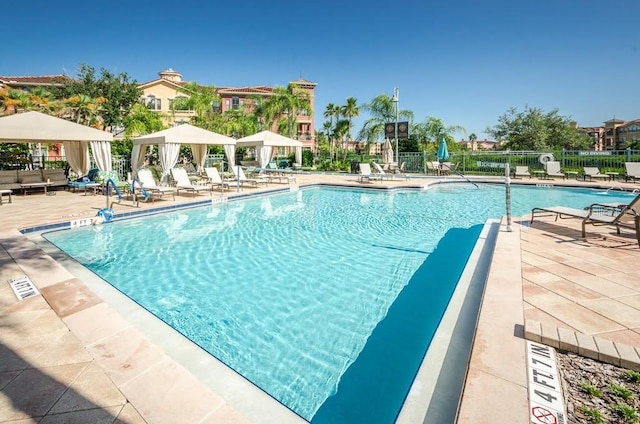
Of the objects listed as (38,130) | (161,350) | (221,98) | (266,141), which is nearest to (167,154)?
(38,130)

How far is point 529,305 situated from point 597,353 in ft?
2.56

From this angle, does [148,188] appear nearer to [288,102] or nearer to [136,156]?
[136,156]

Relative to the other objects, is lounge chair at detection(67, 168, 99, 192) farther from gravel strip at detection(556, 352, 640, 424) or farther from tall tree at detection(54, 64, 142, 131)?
tall tree at detection(54, 64, 142, 131)

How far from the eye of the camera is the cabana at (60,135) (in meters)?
10.5

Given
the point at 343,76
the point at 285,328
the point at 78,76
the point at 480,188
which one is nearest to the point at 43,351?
the point at 285,328

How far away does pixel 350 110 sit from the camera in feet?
110

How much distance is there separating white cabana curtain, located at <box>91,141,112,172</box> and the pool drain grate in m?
9.93

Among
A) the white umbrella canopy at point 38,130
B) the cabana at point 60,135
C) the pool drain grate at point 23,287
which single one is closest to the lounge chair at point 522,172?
the cabana at point 60,135

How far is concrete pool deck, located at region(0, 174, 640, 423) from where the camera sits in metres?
1.89

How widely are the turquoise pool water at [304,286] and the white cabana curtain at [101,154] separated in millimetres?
5342

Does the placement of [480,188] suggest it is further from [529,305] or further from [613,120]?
[613,120]

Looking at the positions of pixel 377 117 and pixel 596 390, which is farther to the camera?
pixel 377 117

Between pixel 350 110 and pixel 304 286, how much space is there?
102 feet

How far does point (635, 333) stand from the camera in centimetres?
253
